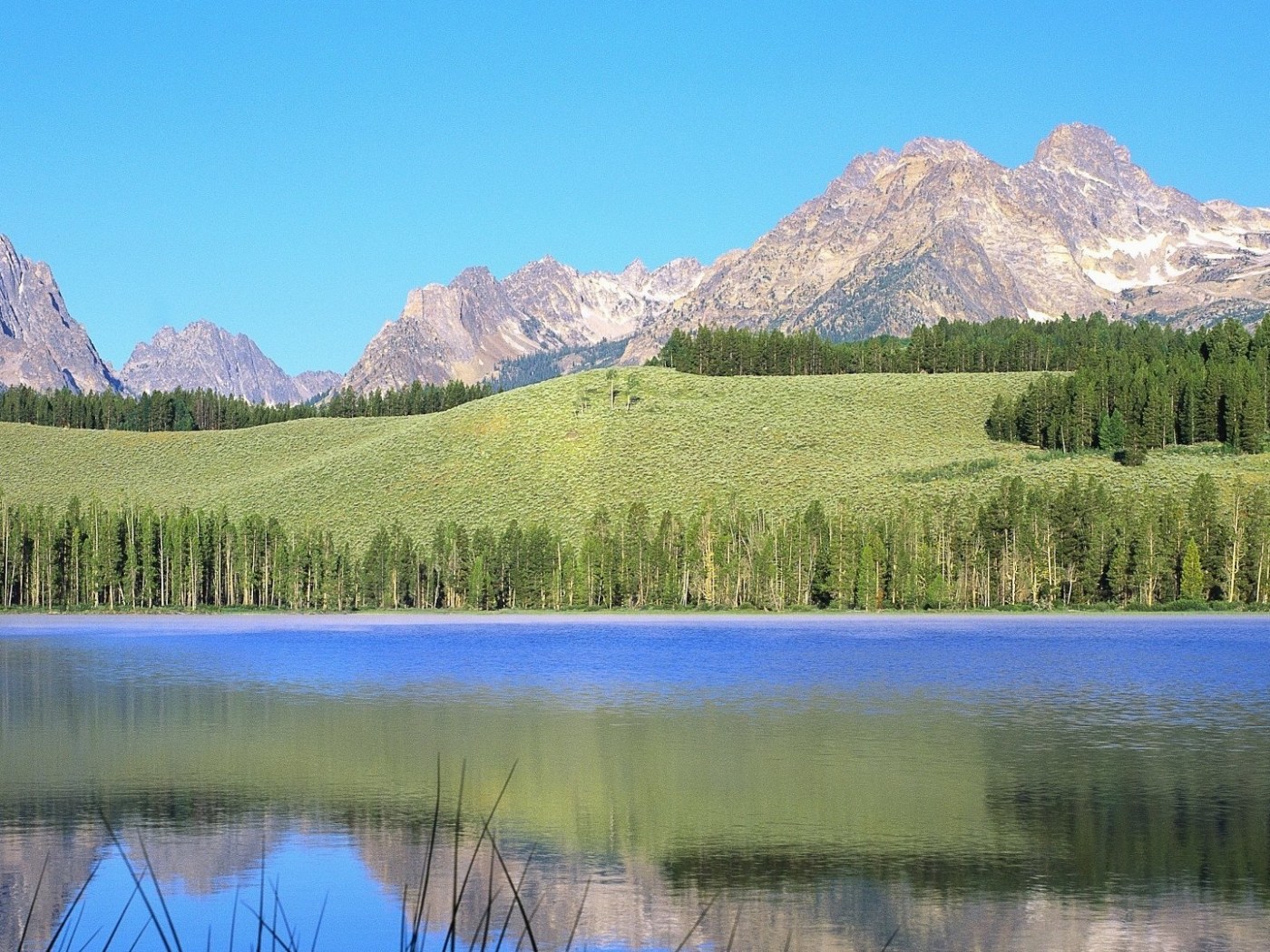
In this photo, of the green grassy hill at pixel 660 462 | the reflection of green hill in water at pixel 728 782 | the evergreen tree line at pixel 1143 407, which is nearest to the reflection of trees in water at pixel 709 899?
the reflection of green hill in water at pixel 728 782

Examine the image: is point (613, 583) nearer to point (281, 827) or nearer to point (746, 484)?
point (746, 484)

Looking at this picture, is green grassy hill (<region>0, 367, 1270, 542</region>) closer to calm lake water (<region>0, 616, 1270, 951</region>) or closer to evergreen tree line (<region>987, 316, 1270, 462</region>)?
evergreen tree line (<region>987, 316, 1270, 462</region>)

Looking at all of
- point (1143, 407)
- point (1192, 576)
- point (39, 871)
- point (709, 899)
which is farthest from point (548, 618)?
point (709, 899)

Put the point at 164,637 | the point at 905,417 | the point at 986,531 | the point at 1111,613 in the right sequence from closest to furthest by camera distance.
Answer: the point at 164,637 < the point at 1111,613 < the point at 986,531 < the point at 905,417

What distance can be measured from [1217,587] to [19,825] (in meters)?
108

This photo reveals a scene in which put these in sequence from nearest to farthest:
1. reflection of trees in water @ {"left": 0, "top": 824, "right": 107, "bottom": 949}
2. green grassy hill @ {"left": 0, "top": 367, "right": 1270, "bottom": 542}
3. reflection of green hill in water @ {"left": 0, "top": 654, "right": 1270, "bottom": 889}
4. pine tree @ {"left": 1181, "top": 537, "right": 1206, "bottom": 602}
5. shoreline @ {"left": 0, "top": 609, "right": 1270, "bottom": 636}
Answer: reflection of trees in water @ {"left": 0, "top": 824, "right": 107, "bottom": 949} < reflection of green hill in water @ {"left": 0, "top": 654, "right": 1270, "bottom": 889} < shoreline @ {"left": 0, "top": 609, "right": 1270, "bottom": 636} < pine tree @ {"left": 1181, "top": 537, "right": 1206, "bottom": 602} < green grassy hill @ {"left": 0, "top": 367, "right": 1270, "bottom": 542}

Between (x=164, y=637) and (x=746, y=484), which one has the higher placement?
(x=746, y=484)

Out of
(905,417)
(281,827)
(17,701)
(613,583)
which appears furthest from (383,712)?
(905,417)

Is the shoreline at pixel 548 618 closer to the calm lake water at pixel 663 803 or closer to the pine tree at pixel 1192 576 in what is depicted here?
the pine tree at pixel 1192 576

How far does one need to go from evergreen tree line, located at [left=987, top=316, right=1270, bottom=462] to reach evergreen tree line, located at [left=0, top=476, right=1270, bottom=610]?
2279 cm

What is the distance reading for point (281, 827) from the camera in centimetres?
2233

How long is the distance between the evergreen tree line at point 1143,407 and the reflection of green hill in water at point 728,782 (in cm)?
12763

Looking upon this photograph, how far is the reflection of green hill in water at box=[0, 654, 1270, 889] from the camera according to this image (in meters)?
A: 20.1

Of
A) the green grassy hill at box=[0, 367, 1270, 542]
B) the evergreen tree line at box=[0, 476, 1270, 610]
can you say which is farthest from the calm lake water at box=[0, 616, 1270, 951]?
the green grassy hill at box=[0, 367, 1270, 542]
